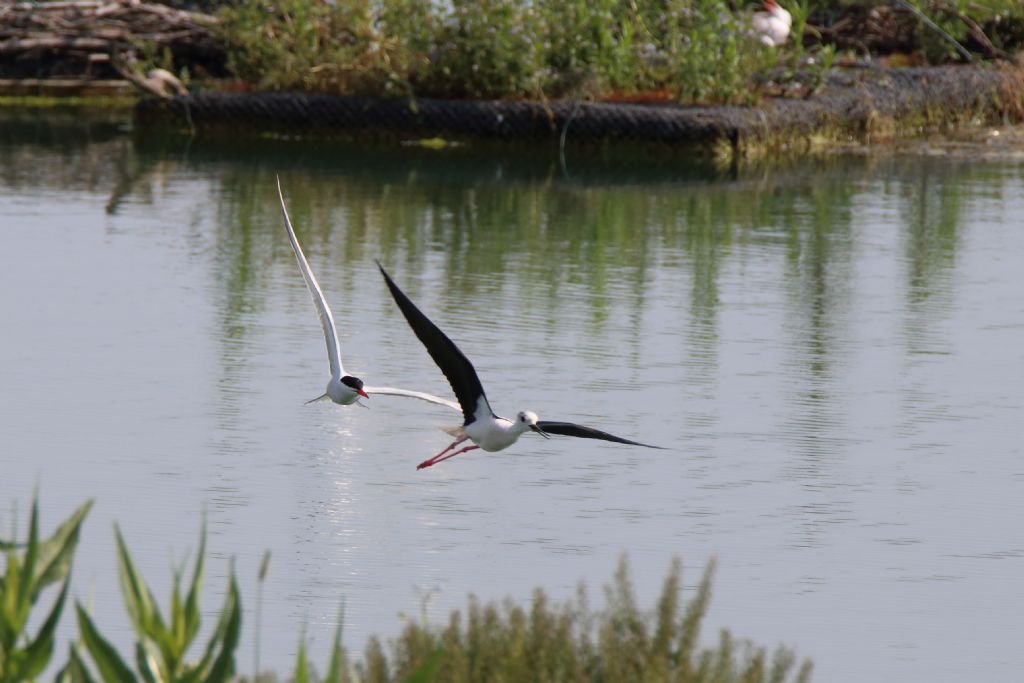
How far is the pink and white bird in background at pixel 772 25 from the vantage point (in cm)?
1670

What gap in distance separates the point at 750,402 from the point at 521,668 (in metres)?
4.09

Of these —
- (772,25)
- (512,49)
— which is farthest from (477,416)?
(772,25)

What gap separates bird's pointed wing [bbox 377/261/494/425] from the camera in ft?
13.8

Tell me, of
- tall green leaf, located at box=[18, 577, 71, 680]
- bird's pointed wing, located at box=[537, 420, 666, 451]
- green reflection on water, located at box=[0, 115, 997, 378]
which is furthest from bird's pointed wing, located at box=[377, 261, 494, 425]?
green reflection on water, located at box=[0, 115, 997, 378]

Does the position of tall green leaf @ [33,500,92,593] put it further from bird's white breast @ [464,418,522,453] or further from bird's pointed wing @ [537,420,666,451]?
bird's white breast @ [464,418,522,453]

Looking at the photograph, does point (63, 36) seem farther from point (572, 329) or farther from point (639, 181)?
point (572, 329)

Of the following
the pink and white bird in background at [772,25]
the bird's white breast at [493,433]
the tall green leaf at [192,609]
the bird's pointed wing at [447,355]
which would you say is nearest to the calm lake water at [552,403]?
the bird's white breast at [493,433]

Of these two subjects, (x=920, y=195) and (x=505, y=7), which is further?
(x=505, y=7)

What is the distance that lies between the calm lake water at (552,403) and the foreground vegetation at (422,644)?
1050 mm

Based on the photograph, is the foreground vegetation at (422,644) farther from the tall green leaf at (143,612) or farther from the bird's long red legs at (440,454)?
the bird's long red legs at (440,454)

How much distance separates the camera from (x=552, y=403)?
7.41 m

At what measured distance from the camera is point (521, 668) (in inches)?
138

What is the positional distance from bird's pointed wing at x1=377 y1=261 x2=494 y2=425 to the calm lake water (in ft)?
1.55

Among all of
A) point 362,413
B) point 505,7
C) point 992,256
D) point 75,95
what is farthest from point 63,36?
point 362,413
